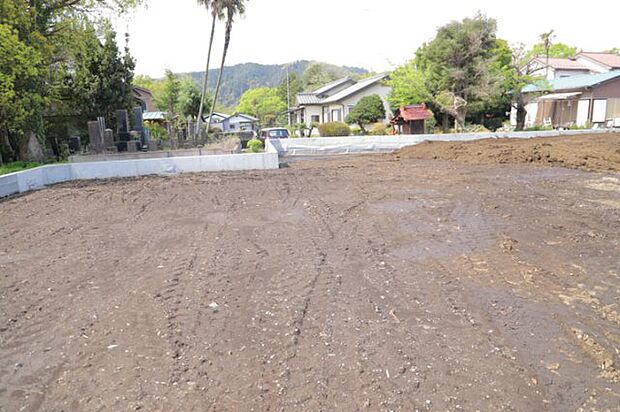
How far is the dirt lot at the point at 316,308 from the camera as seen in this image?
9.33 ft

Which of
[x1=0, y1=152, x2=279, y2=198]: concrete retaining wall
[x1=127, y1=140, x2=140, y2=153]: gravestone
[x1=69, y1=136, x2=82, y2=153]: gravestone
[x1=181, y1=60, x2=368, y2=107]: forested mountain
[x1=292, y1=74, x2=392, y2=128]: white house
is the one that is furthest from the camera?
[x1=181, y1=60, x2=368, y2=107]: forested mountain

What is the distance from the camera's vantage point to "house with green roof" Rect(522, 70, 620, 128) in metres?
28.9

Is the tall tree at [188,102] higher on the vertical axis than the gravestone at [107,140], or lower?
higher

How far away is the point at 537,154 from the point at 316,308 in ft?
44.9

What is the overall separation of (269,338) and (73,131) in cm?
2252

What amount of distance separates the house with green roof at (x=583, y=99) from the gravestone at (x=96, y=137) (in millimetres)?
24970

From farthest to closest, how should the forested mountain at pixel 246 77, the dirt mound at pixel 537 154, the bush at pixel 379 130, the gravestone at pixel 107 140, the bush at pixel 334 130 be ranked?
the forested mountain at pixel 246 77 → the bush at pixel 379 130 → the bush at pixel 334 130 → the gravestone at pixel 107 140 → the dirt mound at pixel 537 154

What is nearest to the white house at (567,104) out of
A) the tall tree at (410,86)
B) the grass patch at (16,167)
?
the tall tree at (410,86)

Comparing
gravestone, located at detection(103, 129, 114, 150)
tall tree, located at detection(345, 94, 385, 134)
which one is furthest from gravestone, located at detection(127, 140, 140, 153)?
tall tree, located at detection(345, 94, 385, 134)

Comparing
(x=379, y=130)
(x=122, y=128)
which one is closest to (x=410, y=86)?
(x=379, y=130)

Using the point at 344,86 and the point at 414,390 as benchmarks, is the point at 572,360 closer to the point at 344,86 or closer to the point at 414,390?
the point at 414,390

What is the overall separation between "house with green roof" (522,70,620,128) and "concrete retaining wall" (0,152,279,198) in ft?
70.4

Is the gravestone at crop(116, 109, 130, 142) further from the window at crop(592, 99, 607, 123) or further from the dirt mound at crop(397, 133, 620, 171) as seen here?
the window at crop(592, 99, 607, 123)

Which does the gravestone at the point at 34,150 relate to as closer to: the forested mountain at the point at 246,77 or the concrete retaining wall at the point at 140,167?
the concrete retaining wall at the point at 140,167
